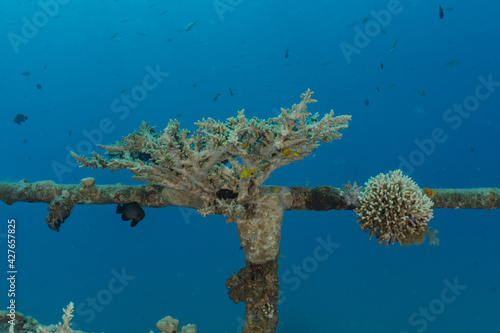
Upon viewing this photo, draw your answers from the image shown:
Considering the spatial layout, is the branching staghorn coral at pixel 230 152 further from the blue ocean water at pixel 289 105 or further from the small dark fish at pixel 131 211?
the blue ocean water at pixel 289 105

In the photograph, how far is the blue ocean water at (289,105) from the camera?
37.8m

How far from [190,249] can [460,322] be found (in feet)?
116

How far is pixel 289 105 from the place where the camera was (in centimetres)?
4609

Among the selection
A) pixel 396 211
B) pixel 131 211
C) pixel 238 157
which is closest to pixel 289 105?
pixel 131 211

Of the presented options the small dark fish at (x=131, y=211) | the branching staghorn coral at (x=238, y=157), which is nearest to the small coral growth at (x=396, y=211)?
the branching staghorn coral at (x=238, y=157)

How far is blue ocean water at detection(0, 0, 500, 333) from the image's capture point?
3781cm

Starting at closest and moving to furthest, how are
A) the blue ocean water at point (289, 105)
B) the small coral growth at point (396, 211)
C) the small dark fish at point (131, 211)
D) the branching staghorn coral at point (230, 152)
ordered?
the branching staghorn coral at point (230, 152), the small coral growth at point (396, 211), the small dark fish at point (131, 211), the blue ocean water at point (289, 105)

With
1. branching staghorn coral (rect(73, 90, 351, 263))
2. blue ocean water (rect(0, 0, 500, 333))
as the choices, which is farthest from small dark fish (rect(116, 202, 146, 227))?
blue ocean water (rect(0, 0, 500, 333))

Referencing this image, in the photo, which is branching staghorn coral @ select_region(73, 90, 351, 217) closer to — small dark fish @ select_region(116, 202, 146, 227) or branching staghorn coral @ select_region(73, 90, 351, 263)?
branching staghorn coral @ select_region(73, 90, 351, 263)

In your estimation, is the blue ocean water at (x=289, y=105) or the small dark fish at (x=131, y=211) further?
the blue ocean water at (x=289, y=105)

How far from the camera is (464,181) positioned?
43.1m

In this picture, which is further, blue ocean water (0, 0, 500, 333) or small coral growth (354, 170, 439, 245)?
blue ocean water (0, 0, 500, 333)

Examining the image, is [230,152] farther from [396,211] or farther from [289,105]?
[289,105]

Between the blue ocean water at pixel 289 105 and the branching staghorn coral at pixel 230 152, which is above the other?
the blue ocean water at pixel 289 105
